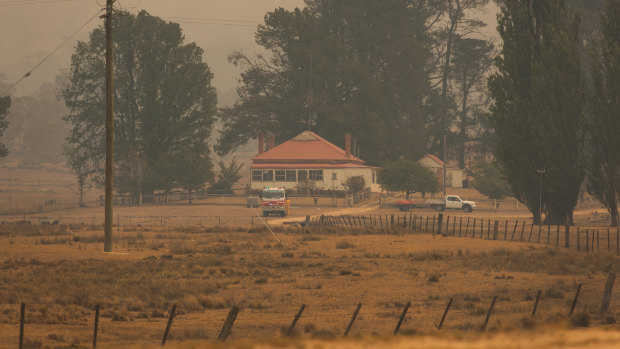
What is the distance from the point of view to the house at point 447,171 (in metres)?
130

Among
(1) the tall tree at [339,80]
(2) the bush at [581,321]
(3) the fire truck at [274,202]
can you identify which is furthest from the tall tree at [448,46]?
(2) the bush at [581,321]

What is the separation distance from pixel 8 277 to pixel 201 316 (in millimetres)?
10103

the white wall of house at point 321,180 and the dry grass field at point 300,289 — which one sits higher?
the white wall of house at point 321,180

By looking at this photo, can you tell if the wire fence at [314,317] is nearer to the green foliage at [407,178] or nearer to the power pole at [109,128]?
the power pole at [109,128]

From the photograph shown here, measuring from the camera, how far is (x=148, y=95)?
101 meters

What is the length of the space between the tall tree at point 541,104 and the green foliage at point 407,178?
3924 centimetres

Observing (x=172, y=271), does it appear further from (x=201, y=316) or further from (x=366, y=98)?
(x=366, y=98)

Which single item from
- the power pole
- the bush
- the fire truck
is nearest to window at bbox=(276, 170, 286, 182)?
the fire truck

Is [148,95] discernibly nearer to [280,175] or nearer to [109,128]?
[280,175]

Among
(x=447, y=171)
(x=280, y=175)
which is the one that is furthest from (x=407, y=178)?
(x=447, y=171)

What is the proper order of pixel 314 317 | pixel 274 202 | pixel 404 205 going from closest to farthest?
1. pixel 314 317
2. pixel 274 202
3. pixel 404 205

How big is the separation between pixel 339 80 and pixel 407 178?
101ft

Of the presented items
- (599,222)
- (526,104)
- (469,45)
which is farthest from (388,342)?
(469,45)

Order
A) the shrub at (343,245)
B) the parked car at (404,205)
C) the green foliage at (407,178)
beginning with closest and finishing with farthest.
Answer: the shrub at (343,245) < the parked car at (404,205) < the green foliage at (407,178)
